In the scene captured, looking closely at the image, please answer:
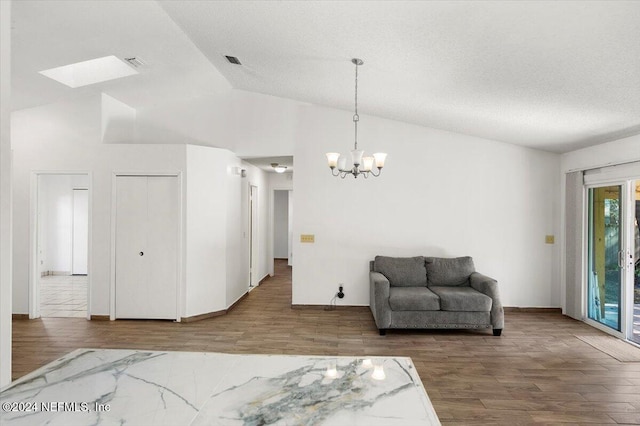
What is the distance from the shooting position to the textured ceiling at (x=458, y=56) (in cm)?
231

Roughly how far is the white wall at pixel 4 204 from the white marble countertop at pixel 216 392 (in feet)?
4.43

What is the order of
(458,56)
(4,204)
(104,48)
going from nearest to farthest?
(4,204) → (458,56) → (104,48)

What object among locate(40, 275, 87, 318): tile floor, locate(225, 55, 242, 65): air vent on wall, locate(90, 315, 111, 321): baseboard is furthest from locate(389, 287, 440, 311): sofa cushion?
locate(40, 275, 87, 318): tile floor

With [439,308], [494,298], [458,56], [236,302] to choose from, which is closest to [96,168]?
[236,302]

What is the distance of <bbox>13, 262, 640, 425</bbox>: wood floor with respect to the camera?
107 inches

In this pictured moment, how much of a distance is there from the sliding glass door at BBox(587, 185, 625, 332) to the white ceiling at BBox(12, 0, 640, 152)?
806 mm

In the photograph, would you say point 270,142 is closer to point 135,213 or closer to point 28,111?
point 135,213

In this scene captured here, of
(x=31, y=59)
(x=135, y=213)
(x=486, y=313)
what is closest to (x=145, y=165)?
(x=135, y=213)

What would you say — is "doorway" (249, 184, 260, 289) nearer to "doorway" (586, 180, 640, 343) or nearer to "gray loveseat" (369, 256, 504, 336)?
"gray loveseat" (369, 256, 504, 336)

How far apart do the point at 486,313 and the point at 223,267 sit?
3.50m

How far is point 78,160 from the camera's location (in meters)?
4.82

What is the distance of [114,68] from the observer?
440cm

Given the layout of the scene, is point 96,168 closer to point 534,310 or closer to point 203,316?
point 203,316

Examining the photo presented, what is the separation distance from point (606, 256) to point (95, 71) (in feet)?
22.6
